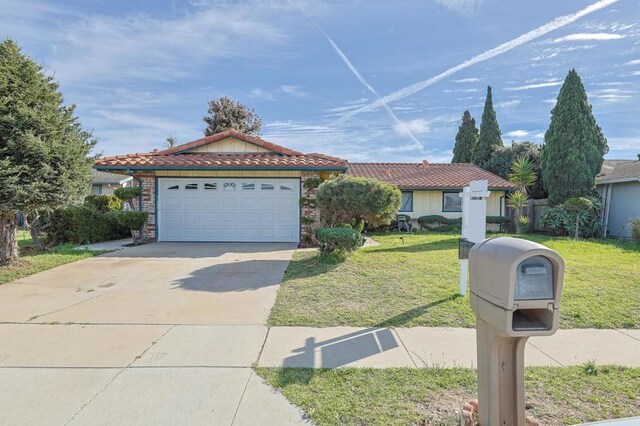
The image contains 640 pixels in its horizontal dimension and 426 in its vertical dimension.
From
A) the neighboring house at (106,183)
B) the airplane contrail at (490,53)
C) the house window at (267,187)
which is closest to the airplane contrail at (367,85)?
the airplane contrail at (490,53)

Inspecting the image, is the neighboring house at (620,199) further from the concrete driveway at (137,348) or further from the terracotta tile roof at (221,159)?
the concrete driveway at (137,348)

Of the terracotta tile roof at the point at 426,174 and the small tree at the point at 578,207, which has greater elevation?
the terracotta tile roof at the point at 426,174

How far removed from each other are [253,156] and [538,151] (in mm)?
18237

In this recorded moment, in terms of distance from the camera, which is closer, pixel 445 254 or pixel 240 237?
pixel 445 254

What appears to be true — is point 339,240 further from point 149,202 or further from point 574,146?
point 574,146

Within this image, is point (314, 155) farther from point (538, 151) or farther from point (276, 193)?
point (538, 151)

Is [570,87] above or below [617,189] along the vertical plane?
above

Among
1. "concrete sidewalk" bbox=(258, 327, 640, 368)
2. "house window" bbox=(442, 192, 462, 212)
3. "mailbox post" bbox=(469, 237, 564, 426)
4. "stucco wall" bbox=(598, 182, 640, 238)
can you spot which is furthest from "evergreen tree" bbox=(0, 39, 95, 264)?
"stucco wall" bbox=(598, 182, 640, 238)

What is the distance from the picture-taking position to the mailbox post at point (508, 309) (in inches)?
67.7

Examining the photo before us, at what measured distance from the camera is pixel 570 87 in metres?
15.7

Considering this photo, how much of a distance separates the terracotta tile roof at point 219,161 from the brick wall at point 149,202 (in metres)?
0.72

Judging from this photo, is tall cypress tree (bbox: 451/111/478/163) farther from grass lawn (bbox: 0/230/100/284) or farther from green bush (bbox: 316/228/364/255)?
grass lawn (bbox: 0/230/100/284)

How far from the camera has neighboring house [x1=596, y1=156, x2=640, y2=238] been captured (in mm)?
14398


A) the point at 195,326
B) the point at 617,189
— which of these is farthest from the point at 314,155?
the point at 617,189
